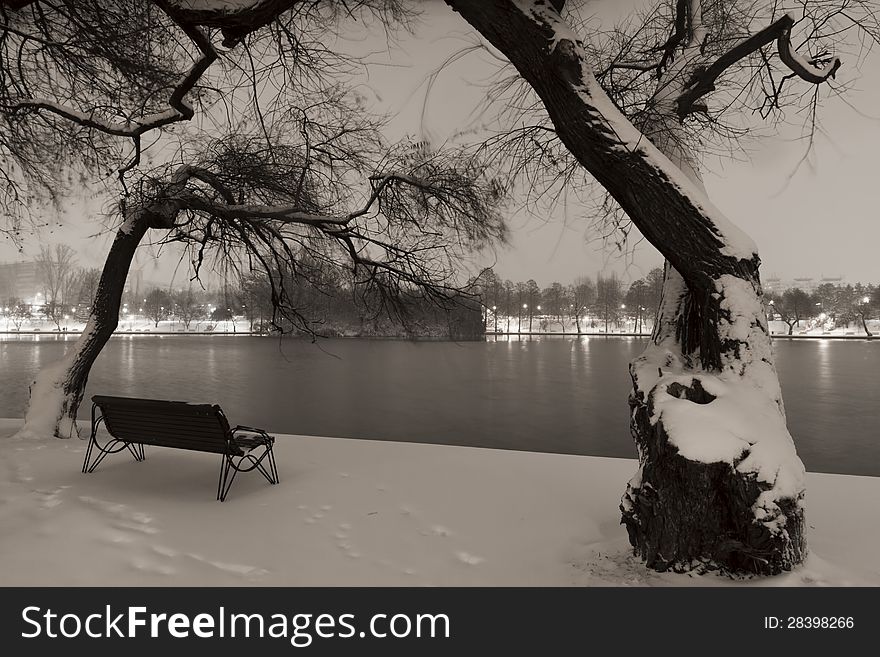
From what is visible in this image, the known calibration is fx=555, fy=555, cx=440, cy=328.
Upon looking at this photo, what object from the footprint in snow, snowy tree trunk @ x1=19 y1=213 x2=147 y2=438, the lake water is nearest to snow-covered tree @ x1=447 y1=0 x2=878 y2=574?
the footprint in snow

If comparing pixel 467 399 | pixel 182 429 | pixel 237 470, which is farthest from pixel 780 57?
pixel 467 399

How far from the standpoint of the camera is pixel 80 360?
7.46 metres

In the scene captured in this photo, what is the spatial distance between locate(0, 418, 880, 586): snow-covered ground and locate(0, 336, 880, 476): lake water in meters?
2.10

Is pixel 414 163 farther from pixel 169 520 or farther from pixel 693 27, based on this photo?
pixel 169 520

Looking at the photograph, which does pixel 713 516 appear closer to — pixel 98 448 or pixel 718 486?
pixel 718 486

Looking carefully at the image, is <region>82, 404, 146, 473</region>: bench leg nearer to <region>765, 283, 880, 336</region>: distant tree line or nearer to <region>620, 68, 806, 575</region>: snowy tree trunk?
<region>620, 68, 806, 575</region>: snowy tree trunk

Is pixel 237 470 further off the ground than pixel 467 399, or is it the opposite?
pixel 237 470

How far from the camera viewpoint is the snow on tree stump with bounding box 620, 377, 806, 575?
3.08 m

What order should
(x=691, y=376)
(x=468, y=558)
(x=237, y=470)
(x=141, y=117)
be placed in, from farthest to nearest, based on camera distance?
1. (x=141, y=117)
2. (x=237, y=470)
3. (x=691, y=376)
4. (x=468, y=558)

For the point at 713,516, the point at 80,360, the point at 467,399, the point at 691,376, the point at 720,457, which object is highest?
the point at 691,376

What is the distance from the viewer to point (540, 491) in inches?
193

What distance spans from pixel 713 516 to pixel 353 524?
2356 mm

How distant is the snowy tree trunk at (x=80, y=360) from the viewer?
23.5 ft

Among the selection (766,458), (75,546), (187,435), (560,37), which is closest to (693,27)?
(560,37)
